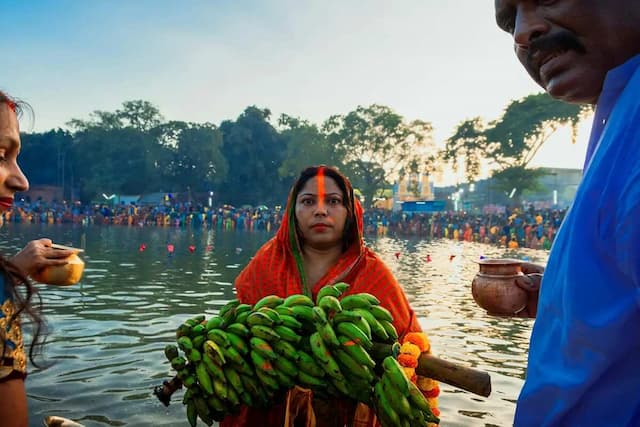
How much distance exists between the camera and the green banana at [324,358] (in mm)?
1967

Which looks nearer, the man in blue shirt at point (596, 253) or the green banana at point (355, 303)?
the man in blue shirt at point (596, 253)

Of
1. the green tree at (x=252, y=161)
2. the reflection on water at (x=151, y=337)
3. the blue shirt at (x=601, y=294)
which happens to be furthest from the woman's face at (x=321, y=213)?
the green tree at (x=252, y=161)

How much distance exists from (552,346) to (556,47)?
810mm

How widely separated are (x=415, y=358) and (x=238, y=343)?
0.84m

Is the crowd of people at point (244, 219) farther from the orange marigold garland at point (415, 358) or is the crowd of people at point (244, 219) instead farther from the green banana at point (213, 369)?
the green banana at point (213, 369)

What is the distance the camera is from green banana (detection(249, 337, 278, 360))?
2.00 metres

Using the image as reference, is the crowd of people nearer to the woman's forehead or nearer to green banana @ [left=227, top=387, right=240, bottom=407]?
the woman's forehead

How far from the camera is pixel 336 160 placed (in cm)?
4762

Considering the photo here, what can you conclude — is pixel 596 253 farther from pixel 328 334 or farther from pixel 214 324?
pixel 214 324

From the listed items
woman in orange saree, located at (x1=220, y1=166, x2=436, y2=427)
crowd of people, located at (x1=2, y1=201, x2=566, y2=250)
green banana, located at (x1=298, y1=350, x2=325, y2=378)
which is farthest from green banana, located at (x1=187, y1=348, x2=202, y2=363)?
crowd of people, located at (x1=2, y1=201, x2=566, y2=250)

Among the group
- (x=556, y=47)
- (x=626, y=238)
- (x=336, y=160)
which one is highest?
(x=336, y=160)

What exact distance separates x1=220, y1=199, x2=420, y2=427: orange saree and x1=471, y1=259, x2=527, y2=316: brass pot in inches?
39.0

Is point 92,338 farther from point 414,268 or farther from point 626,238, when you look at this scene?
point 414,268

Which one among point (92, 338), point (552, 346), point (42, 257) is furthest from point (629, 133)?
point (92, 338)
